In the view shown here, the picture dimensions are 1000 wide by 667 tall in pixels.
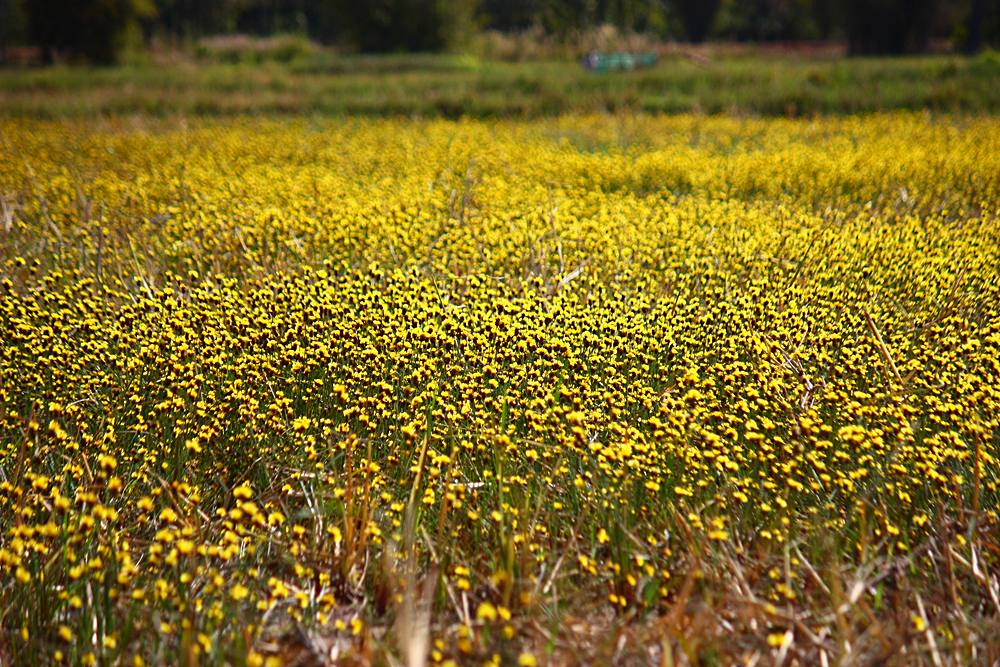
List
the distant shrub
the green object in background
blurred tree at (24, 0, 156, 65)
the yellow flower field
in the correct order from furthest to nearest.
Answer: the distant shrub, blurred tree at (24, 0, 156, 65), the green object in background, the yellow flower field

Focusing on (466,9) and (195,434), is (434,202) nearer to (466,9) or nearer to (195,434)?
(195,434)

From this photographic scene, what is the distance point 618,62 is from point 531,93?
26.0ft

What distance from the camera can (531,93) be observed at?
1795 centimetres

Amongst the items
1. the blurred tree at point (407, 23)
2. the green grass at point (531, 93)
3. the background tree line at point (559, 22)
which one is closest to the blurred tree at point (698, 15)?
the background tree line at point (559, 22)

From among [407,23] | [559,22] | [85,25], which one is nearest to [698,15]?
[559,22]

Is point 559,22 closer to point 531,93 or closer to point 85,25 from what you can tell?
point 85,25

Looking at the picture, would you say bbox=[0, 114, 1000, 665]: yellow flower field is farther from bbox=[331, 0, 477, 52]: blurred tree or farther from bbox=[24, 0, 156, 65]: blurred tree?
bbox=[331, 0, 477, 52]: blurred tree

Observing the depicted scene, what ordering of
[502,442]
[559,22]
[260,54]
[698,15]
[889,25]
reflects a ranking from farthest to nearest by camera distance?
[559,22]
[698,15]
[260,54]
[889,25]
[502,442]

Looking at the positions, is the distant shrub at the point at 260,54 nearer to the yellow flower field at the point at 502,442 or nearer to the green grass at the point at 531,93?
the green grass at the point at 531,93

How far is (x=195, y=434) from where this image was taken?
2.92 metres

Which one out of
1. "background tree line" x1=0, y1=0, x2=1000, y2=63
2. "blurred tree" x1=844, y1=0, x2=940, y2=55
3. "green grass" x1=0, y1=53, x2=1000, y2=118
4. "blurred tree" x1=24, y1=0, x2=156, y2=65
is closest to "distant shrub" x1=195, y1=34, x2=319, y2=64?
"background tree line" x1=0, y1=0, x2=1000, y2=63

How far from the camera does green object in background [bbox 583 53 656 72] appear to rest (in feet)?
78.0

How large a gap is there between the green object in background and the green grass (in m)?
2.04

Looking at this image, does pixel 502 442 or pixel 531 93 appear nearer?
pixel 502 442
